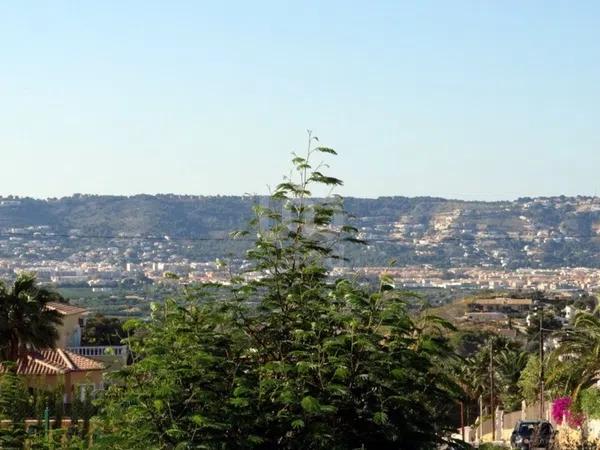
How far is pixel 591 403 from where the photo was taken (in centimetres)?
4566

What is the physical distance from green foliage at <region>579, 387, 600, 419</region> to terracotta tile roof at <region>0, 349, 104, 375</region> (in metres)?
19.1

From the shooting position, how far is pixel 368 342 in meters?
17.2

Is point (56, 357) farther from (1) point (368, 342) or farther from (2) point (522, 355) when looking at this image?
(1) point (368, 342)

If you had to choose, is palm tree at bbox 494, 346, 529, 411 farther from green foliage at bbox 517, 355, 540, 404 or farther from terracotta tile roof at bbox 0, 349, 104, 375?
terracotta tile roof at bbox 0, 349, 104, 375

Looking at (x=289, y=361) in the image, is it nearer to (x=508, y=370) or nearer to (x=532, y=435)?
(x=532, y=435)

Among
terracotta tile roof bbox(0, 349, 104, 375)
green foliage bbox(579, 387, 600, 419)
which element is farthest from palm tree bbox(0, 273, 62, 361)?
green foliage bbox(579, 387, 600, 419)

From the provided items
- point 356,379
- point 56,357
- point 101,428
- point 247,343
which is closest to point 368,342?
point 356,379

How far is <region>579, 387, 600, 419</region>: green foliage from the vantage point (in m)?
45.1

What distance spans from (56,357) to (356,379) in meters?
47.5

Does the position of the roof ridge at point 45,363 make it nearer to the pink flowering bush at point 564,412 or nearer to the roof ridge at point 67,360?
the roof ridge at point 67,360

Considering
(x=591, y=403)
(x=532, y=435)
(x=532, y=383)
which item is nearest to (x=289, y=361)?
(x=532, y=435)

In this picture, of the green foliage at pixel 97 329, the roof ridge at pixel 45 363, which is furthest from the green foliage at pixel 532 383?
the green foliage at pixel 97 329

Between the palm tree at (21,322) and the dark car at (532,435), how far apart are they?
15637mm

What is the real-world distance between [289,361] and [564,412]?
3292 centimetres
